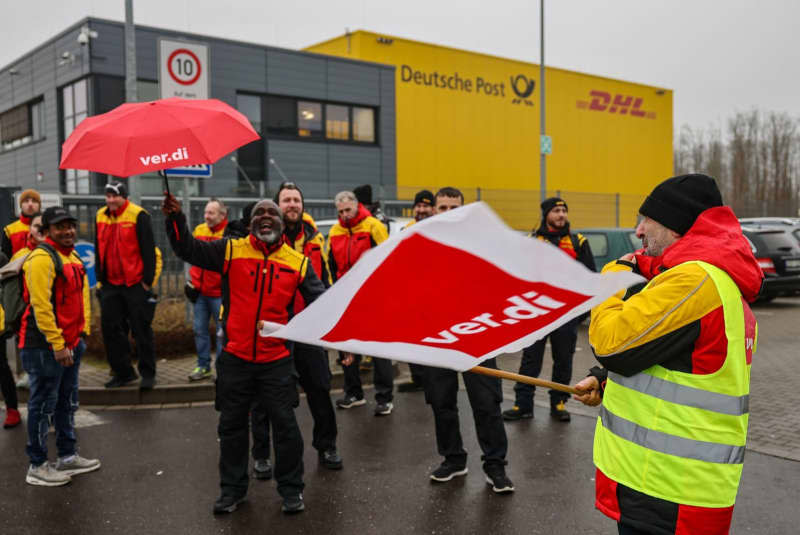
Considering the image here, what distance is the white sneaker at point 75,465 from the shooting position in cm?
512

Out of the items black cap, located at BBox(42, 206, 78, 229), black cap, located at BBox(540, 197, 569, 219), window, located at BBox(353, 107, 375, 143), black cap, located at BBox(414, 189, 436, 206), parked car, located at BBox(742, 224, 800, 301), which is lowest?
parked car, located at BBox(742, 224, 800, 301)

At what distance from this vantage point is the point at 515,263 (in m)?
1.97

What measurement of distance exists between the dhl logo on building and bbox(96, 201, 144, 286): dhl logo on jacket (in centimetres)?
3002

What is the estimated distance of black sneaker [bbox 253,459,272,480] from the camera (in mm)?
5059

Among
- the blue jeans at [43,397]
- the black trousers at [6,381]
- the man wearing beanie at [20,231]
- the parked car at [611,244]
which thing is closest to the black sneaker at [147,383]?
the black trousers at [6,381]

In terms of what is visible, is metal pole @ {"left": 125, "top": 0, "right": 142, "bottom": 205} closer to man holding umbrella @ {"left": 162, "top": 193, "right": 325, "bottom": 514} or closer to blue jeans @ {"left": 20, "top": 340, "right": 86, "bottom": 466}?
blue jeans @ {"left": 20, "top": 340, "right": 86, "bottom": 466}

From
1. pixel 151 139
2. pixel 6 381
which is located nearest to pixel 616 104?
pixel 6 381

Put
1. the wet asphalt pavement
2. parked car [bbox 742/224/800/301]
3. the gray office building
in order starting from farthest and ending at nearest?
1. the gray office building
2. parked car [bbox 742/224/800/301]
3. the wet asphalt pavement

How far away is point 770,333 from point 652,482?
1029 centimetres

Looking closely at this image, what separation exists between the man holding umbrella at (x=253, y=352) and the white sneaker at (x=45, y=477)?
1.30m

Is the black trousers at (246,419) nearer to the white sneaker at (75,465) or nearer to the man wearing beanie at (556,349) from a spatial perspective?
the white sneaker at (75,465)

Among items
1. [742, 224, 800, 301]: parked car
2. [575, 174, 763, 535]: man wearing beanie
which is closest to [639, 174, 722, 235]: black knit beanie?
[575, 174, 763, 535]: man wearing beanie

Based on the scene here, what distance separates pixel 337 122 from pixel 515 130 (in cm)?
942

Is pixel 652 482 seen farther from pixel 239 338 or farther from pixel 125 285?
pixel 125 285
